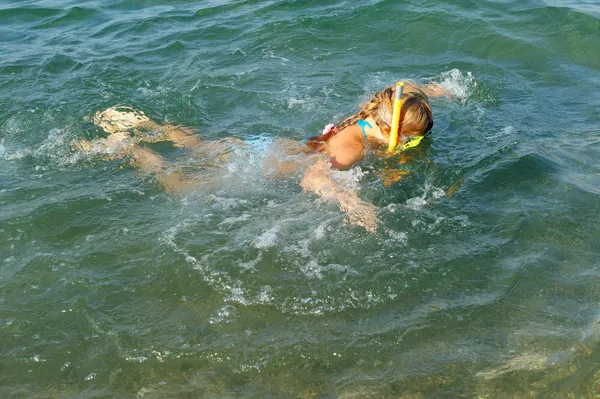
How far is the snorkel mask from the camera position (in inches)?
205

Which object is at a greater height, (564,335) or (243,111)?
(243,111)

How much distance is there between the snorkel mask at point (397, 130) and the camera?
5219 mm

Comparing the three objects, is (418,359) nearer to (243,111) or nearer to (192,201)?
(192,201)

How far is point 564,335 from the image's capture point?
13.4 feet

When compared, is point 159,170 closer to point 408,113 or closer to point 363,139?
point 363,139

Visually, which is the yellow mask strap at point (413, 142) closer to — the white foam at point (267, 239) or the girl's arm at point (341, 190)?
the girl's arm at point (341, 190)

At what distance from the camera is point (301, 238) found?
5.19 m

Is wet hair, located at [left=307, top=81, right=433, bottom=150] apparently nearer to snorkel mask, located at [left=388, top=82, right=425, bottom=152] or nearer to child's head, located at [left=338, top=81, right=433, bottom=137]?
child's head, located at [left=338, top=81, right=433, bottom=137]

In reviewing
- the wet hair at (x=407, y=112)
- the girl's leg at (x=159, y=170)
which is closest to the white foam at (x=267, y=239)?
the girl's leg at (x=159, y=170)

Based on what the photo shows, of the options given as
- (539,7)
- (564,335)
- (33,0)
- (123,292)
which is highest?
(33,0)

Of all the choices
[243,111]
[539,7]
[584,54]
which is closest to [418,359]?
[243,111]

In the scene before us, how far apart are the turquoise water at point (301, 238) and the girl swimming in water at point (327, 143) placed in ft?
0.53

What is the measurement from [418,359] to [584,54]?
7033 mm

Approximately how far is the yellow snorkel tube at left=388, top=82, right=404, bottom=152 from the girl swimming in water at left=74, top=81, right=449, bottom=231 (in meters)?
0.15
